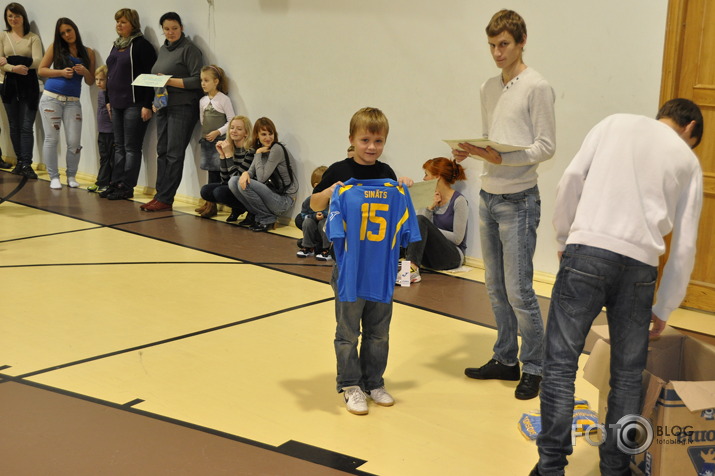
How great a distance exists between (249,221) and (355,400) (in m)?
3.95

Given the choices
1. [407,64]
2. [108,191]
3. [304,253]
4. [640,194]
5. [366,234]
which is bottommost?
[304,253]

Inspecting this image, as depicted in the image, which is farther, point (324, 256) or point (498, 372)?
point (324, 256)

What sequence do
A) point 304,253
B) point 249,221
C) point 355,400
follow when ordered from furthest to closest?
1. point 249,221
2. point 304,253
3. point 355,400

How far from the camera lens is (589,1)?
5359mm

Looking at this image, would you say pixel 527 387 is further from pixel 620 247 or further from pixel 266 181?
pixel 266 181

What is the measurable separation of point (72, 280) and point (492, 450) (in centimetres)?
325

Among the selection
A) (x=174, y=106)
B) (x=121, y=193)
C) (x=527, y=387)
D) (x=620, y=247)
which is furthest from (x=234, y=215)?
(x=620, y=247)

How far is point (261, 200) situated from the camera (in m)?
7.08

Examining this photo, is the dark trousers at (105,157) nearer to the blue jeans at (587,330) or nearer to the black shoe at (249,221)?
the black shoe at (249,221)

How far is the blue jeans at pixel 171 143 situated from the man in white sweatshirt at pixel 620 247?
18.4 feet

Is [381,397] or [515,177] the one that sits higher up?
[515,177]

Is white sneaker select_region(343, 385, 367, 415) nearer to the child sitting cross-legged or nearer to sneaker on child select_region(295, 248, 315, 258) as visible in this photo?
the child sitting cross-legged

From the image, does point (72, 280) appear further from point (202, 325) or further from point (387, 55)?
point (387, 55)

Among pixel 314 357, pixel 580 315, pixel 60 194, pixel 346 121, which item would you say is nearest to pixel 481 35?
pixel 346 121
